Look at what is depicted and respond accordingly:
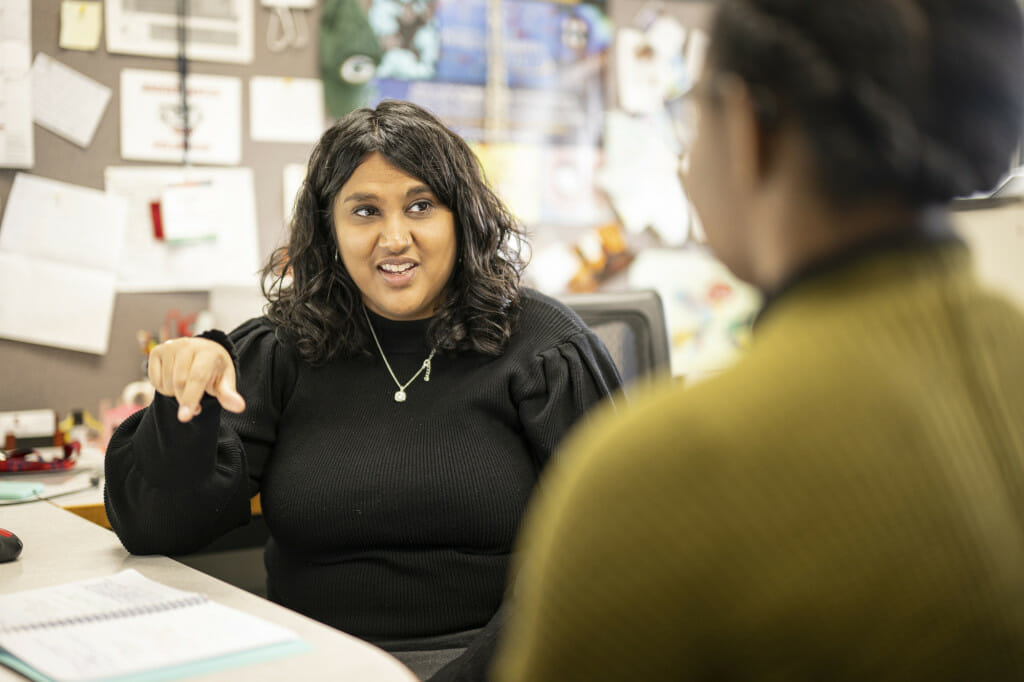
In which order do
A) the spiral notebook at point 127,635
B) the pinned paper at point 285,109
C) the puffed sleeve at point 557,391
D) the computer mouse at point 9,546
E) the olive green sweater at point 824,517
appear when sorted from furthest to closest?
the pinned paper at point 285,109, the puffed sleeve at point 557,391, the computer mouse at point 9,546, the spiral notebook at point 127,635, the olive green sweater at point 824,517

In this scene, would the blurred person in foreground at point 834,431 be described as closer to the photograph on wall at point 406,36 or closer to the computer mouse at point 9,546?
the computer mouse at point 9,546

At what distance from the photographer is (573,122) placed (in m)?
2.58

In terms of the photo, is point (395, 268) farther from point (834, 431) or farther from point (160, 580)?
point (834, 431)

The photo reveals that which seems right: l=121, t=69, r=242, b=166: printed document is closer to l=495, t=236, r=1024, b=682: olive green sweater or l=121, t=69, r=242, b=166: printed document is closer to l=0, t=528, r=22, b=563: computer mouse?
l=0, t=528, r=22, b=563: computer mouse

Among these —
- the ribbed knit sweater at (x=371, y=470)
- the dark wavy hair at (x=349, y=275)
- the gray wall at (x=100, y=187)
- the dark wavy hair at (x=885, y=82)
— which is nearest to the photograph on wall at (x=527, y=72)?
the gray wall at (x=100, y=187)

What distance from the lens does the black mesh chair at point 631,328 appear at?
1.82 metres

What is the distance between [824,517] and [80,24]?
212 centimetres

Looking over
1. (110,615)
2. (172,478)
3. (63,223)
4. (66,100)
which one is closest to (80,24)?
(66,100)

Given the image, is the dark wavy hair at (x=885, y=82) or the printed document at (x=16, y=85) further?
the printed document at (x=16, y=85)

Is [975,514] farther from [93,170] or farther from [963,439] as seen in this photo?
[93,170]

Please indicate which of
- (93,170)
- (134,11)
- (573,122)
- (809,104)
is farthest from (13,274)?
(809,104)

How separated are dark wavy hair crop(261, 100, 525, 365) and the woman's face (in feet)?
0.06

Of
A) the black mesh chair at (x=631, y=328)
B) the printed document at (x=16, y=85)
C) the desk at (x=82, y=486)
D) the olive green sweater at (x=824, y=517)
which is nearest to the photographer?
the olive green sweater at (x=824, y=517)

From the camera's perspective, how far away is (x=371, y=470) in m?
1.27
